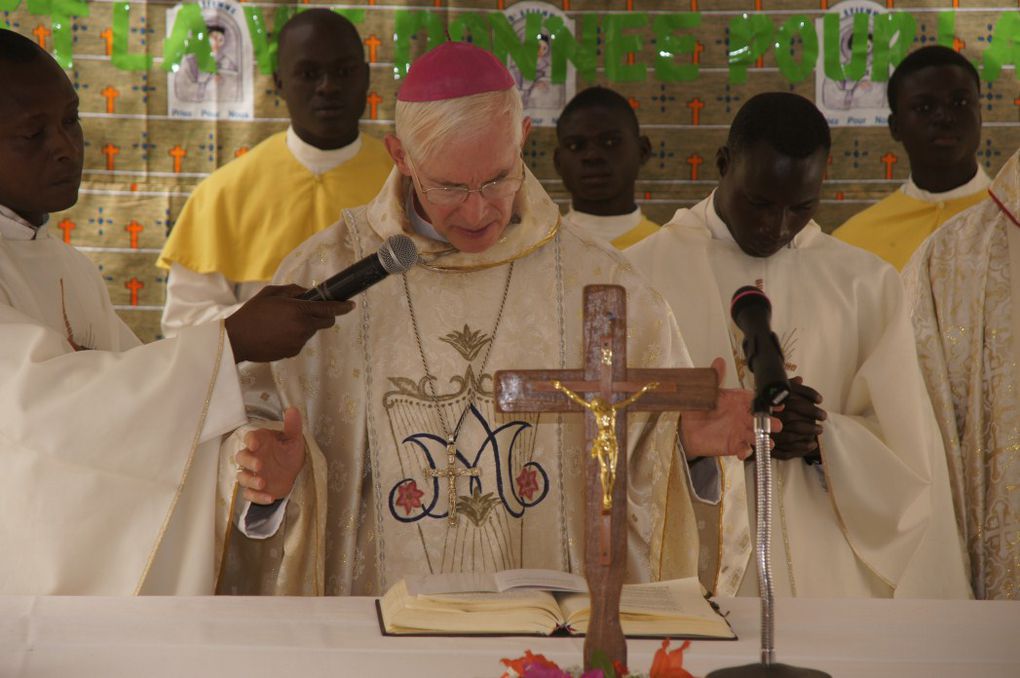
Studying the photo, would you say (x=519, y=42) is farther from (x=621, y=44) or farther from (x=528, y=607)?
(x=528, y=607)

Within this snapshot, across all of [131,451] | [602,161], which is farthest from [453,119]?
[602,161]

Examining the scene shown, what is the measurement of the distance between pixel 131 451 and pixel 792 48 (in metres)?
4.78

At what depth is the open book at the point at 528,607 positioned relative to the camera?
2.73m

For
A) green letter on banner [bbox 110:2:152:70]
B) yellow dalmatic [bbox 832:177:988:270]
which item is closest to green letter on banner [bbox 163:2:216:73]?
green letter on banner [bbox 110:2:152:70]

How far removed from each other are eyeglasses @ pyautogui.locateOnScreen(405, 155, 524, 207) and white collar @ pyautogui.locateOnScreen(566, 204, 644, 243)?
280cm

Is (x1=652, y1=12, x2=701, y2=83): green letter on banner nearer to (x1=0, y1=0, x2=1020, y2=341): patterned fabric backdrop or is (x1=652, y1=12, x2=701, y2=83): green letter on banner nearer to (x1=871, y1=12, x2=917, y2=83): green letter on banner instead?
(x1=0, y1=0, x2=1020, y2=341): patterned fabric backdrop

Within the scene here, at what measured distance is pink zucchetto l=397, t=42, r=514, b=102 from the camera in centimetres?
370

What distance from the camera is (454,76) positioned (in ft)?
12.1

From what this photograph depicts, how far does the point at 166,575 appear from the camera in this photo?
3514mm

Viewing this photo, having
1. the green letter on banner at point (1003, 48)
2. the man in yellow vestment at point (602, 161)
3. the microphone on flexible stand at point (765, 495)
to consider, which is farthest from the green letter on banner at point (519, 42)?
the microphone on flexible stand at point (765, 495)

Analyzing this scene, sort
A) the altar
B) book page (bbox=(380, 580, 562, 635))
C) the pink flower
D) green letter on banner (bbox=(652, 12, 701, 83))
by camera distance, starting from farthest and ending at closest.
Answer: green letter on banner (bbox=(652, 12, 701, 83)) → book page (bbox=(380, 580, 562, 635)) → the altar → the pink flower

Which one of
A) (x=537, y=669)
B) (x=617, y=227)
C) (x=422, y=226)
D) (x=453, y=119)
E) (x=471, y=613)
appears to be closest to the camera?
(x=537, y=669)

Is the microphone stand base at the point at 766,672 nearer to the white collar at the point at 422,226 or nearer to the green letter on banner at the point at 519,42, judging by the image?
the white collar at the point at 422,226

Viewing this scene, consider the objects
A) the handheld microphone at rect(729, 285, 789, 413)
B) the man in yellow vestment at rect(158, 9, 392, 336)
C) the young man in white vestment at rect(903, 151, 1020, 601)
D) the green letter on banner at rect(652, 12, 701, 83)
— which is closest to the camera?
the handheld microphone at rect(729, 285, 789, 413)
